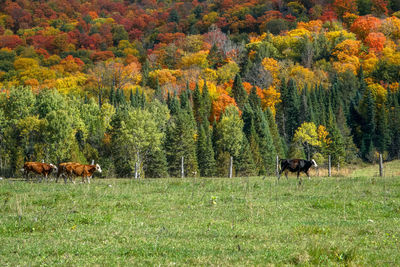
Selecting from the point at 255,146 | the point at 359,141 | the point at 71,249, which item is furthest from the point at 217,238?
the point at 359,141

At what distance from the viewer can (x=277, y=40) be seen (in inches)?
6432

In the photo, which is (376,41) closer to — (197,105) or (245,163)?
(197,105)

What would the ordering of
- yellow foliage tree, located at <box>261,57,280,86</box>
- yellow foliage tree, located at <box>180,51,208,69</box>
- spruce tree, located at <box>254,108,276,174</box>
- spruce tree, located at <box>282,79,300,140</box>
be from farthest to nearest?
yellow foliage tree, located at <box>180,51,208,69</box> → yellow foliage tree, located at <box>261,57,280,86</box> → spruce tree, located at <box>282,79,300,140</box> → spruce tree, located at <box>254,108,276,174</box>

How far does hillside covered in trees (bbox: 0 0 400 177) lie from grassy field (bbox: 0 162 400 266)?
36.9 meters

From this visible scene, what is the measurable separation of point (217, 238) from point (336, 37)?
148 meters

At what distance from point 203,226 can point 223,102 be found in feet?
322

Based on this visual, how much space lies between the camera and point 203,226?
16.9m

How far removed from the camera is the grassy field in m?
12.6

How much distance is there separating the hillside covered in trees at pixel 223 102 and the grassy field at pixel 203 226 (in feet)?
121

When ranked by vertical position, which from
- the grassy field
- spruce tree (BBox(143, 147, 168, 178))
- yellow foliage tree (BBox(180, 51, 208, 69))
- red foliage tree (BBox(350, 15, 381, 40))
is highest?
red foliage tree (BBox(350, 15, 381, 40))

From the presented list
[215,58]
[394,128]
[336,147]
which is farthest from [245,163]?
[215,58]

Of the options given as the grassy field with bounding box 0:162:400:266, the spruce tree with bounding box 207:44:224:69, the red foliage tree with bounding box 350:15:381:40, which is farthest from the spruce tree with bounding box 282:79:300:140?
the grassy field with bounding box 0:162:400:266

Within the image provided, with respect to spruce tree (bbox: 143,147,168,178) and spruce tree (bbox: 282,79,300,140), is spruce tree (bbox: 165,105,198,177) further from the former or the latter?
spruce tree (bbox: 282,79,300,140)

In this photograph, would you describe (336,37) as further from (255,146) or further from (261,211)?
(261,211)
